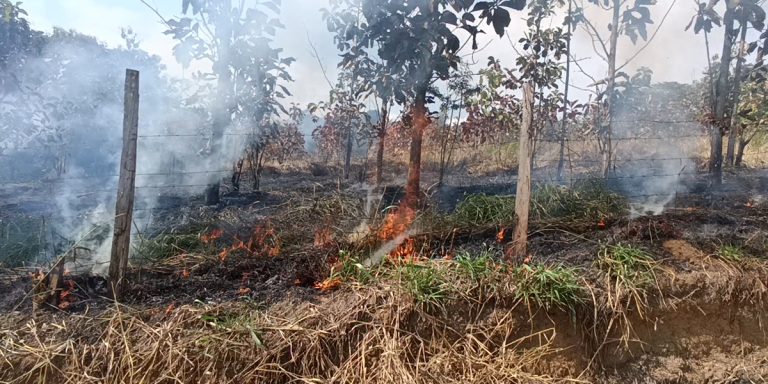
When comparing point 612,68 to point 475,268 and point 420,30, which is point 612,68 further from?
point 475,268

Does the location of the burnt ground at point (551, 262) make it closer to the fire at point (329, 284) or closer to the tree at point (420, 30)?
the fire at point (329, 284)

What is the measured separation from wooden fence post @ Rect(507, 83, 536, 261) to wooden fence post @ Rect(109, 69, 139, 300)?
2627 mm

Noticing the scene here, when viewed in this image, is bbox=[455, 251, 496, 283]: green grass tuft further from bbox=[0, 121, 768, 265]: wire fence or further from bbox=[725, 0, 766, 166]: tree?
bbox=[725, 0, 766, 166]: tree

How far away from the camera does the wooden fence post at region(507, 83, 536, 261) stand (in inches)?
134

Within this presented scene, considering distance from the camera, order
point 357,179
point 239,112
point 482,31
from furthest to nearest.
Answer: point 357,179 < point 239,112 < point 482,31

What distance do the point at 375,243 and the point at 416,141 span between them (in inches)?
45.8

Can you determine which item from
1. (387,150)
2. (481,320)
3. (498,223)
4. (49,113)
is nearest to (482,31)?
(498,223)

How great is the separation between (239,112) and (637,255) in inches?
179

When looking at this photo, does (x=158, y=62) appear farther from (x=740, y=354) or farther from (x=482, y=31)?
(x=740, y=354)

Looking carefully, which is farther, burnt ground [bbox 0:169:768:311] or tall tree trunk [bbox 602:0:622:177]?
tall tree trunk [bbox 602:0:622:177]

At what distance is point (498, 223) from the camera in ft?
14.5

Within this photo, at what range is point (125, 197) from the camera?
3.05 meters

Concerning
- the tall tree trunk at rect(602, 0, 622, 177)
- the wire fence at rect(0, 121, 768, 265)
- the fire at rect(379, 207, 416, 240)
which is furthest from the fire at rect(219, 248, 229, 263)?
the tall tree trunk at rect(602, 0, 622, 177)

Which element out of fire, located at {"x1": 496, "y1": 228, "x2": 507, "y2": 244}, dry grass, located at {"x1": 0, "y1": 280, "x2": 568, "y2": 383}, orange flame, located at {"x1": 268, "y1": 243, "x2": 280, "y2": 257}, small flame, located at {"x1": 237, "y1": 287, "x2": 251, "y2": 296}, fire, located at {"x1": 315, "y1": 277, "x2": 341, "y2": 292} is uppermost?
fire, located at {"x1": 496, "y1": 228, "x2": 507, "y2": 244}
